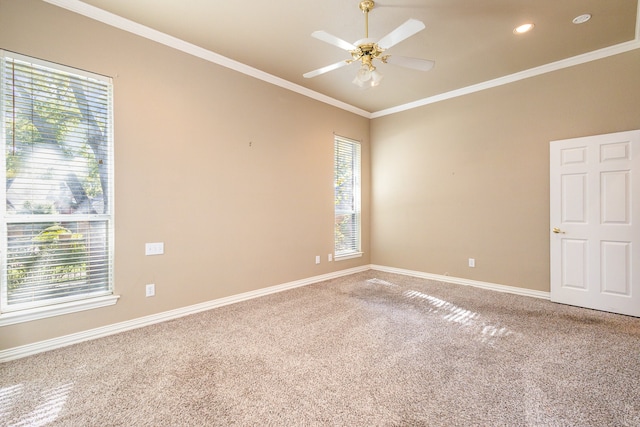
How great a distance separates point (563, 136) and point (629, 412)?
325cm

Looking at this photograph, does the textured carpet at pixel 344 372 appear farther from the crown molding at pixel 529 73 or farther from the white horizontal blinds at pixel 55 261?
the crown molding at pixel 529 73

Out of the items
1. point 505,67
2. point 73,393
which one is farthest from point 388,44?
point 73,393

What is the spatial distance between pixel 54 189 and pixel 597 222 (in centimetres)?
577

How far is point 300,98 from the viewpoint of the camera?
457 centimetres

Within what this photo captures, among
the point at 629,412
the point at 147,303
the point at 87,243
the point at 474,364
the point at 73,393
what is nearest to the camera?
the point at 629,412

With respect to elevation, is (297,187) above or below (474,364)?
above

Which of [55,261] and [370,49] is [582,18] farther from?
[55,261]

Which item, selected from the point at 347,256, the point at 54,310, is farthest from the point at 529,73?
the point at 54,310

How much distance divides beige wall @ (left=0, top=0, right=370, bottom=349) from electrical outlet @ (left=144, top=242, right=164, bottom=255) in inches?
1.7

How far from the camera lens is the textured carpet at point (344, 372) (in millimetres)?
1736

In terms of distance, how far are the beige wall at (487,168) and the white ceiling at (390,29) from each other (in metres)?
0.39

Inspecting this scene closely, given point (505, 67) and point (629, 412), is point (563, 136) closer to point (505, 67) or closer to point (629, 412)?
point (505, 67)

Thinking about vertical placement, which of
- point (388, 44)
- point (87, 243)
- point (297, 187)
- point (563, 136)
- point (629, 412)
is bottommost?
point (629, 412)

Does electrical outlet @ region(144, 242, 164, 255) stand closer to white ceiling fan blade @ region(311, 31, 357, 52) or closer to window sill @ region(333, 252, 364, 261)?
white ceiling fan blade @ region(311, 31, 357, 52)
